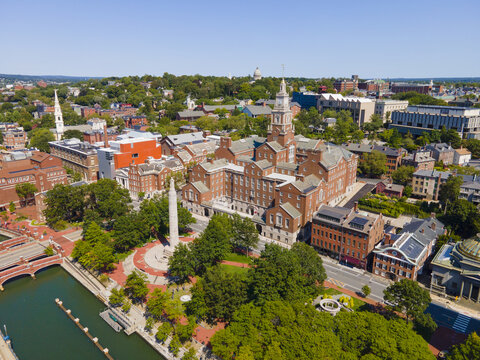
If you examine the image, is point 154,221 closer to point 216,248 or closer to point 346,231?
point 216,248

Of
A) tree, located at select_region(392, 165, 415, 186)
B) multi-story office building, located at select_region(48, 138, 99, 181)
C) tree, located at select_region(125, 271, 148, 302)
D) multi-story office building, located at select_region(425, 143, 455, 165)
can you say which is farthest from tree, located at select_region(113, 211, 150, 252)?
multi-story office building, located at select_region(425, 143, 455, 165)

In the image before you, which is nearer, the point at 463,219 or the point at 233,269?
the point at 233,269

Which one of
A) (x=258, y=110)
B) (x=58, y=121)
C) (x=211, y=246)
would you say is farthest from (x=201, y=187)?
(x=258, y=110)

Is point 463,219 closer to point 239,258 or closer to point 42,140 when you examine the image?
point 239,258

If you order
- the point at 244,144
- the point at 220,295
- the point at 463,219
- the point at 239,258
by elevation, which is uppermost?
the point at 244,144

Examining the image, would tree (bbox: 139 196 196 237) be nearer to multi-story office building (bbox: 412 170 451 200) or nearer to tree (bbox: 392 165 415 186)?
tree (bbox: 392 165 415 186)

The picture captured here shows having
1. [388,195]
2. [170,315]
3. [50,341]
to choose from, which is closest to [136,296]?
[170,315]
